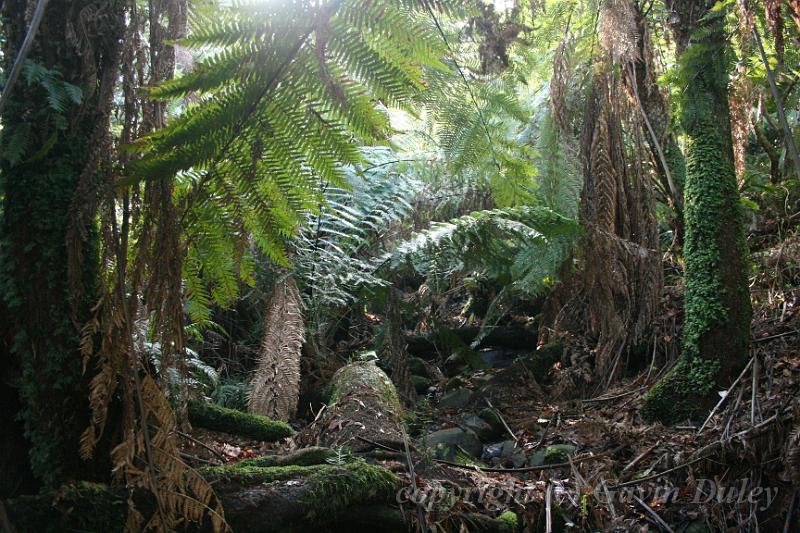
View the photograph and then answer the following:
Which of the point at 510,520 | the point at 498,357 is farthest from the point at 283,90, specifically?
the point at 498,357

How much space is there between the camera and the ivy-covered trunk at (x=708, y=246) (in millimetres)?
3576

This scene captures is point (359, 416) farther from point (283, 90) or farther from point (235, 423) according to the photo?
point (283, 90)

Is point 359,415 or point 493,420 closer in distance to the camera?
point 359,415

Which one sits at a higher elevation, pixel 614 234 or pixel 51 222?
pixel 614 234

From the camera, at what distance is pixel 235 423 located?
337 cm

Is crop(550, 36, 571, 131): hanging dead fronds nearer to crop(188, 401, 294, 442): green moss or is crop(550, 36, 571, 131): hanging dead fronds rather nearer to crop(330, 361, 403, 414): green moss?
crop(330, 361, 403, 414): green moss

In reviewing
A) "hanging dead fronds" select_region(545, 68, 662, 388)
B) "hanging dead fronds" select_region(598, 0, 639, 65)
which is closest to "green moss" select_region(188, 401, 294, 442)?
"hanging dead fronds" select_region(545, 68, 662, 388)

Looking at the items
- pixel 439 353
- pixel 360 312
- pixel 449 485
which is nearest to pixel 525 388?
pixel 439 353

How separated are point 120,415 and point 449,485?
4.38 feet

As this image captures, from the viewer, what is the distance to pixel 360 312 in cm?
568

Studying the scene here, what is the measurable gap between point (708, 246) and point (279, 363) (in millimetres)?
2742

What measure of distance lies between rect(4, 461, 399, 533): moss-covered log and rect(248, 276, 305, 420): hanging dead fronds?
1.76 m

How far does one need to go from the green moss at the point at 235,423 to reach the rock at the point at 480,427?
1.21 metres

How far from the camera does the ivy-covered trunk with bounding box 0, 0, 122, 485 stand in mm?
1604
